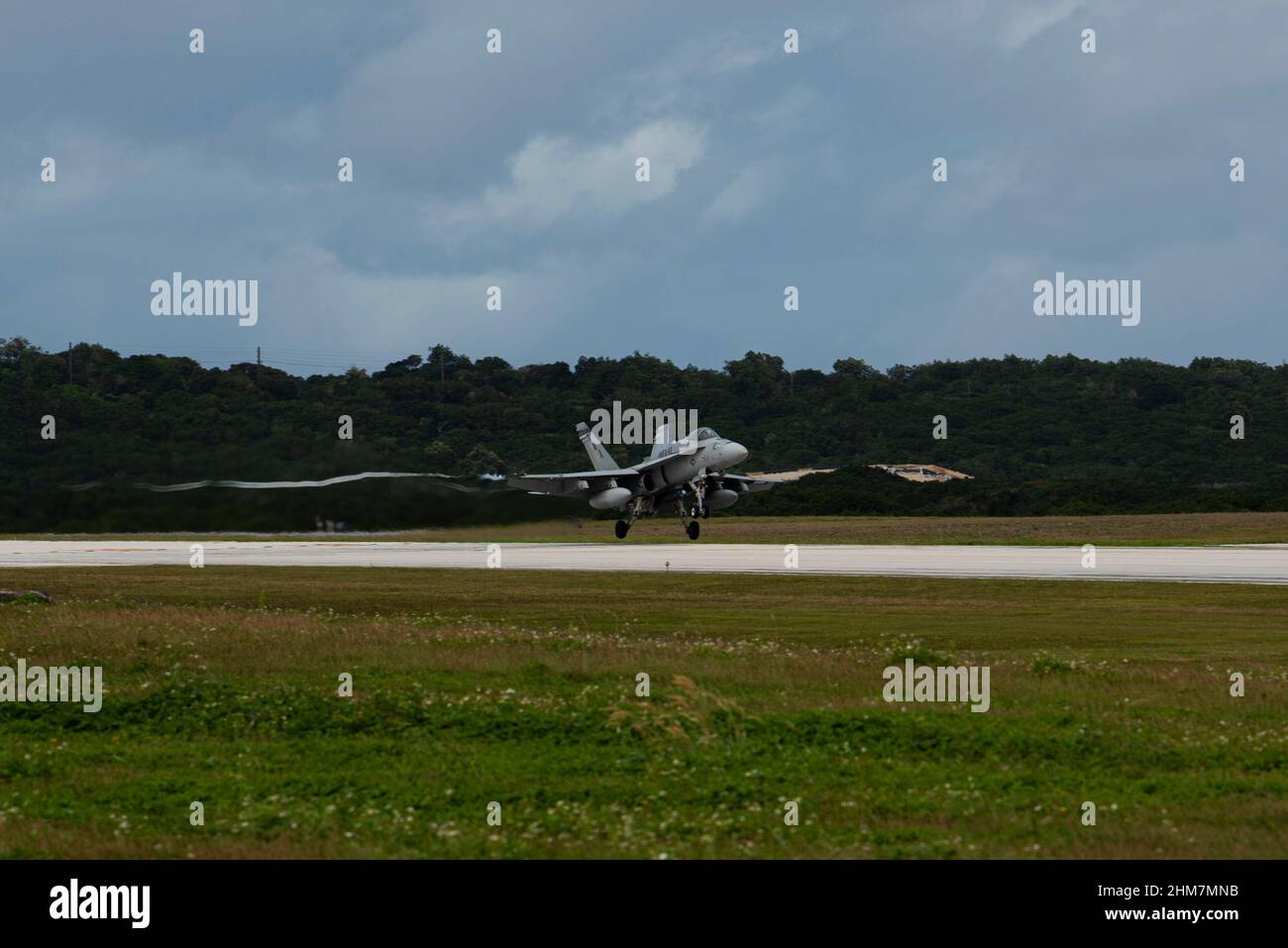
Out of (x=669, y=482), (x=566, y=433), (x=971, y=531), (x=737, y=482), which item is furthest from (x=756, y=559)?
(x=566, y=433)

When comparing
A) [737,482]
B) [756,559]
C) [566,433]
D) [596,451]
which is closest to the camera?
[756,559]

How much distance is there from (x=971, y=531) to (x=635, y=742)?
7289 cm

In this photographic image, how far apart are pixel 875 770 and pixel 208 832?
6.25 meters

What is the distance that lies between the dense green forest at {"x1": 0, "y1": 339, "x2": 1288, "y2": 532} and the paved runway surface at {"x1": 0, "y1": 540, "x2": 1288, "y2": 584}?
261 cm

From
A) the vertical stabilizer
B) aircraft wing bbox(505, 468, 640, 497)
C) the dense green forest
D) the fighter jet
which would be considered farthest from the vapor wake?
the vertical stabilizer

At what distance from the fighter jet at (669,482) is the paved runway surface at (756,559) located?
203 centimetres

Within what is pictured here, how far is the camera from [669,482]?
63.1 m

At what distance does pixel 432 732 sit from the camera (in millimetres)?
16203

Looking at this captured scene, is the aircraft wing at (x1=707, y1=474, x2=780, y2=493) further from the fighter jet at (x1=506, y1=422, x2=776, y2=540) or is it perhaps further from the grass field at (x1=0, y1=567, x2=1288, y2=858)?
the grass field at (x1=0, y1=567, x2=1288, y2=858)

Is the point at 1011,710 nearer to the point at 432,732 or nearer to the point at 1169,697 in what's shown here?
the point at 1169,697

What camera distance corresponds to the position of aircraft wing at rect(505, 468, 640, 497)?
65.0 m

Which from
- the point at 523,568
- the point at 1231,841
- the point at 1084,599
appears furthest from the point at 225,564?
the point at 1231,841

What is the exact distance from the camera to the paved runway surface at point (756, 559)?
44.5 m

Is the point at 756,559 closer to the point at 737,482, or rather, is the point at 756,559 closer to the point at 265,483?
the point at 737,482
